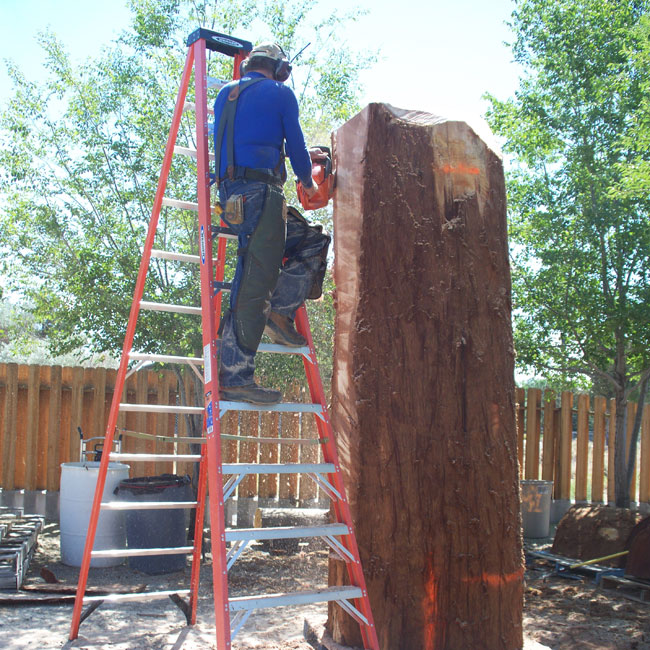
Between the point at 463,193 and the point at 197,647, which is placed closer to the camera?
the point at 463,193

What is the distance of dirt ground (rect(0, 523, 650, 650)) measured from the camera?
4051mm

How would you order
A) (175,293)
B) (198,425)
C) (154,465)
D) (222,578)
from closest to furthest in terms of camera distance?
(222,578), (175,293), (198,425), (154,465)

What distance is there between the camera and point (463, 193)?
327cm

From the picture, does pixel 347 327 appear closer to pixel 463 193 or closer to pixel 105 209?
pixel 463 193

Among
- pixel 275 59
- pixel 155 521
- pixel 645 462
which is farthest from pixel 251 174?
pixel 645 462

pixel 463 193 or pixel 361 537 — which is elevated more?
pixel 463 193

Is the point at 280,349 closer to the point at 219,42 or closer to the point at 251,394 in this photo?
the point at 251,394

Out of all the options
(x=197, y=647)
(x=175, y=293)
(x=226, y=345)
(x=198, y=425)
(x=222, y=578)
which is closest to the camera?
(x=222, y=578)

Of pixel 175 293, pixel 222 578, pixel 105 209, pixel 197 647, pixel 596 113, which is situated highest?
pixel 596 113

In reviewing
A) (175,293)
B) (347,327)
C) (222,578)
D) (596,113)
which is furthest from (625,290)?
(222,578)

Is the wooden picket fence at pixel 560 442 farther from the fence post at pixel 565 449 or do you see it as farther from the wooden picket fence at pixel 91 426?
the wooden picket fence at pixel 91 426

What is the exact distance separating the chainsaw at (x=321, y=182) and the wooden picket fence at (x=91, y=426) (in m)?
4.84

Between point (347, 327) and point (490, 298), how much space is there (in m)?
0.70

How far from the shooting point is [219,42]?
3547 mm
